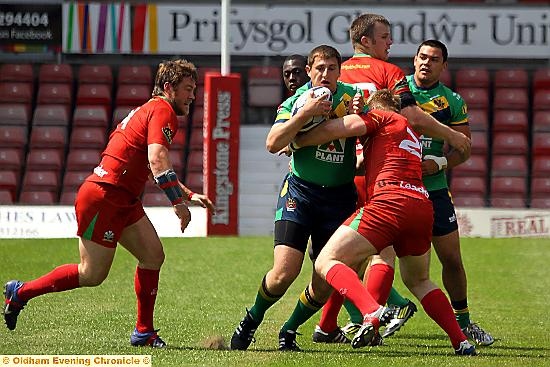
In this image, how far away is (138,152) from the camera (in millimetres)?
8375

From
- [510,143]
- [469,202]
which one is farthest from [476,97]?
[469,202]

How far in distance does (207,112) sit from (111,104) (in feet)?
14.6

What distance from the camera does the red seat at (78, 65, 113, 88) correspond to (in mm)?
Answer: 23547

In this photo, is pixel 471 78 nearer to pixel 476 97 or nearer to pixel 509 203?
pixel 476 97

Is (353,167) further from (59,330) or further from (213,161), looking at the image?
(213,161)

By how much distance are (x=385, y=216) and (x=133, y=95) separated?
15.9 m

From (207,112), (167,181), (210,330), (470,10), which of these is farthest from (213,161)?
(167,181)

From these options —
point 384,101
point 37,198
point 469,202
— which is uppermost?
point 384,101

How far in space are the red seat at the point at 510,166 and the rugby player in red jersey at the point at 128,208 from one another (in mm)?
14675

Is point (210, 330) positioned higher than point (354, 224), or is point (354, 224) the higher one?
point (354, 224)

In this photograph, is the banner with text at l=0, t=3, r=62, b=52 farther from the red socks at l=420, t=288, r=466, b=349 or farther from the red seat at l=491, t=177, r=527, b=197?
the red socks at l=420, t=288, r=466, b=349

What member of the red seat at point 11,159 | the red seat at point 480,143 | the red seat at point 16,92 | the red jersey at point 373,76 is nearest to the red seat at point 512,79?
the red seat at point 480,143

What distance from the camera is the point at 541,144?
22.7 meters

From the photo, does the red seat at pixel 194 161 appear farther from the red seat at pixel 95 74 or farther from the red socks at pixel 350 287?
the red socks at pixel 350 287
